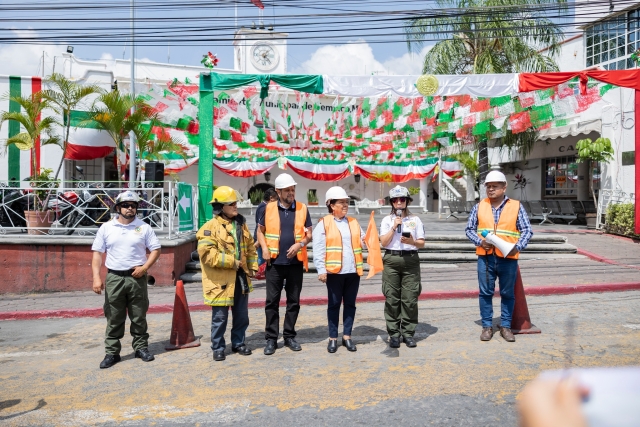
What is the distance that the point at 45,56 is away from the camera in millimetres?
21328

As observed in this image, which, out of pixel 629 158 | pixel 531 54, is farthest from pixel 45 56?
pixel 629 158

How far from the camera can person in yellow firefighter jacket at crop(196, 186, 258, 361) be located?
5.55 m

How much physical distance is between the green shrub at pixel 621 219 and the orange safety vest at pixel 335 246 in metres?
11.1

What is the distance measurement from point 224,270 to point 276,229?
0.70 m

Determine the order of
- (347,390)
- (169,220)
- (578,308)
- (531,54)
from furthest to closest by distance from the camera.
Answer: (531,54), (169,220), (578,308), (347,390)

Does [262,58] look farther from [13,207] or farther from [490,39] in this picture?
[13,207]

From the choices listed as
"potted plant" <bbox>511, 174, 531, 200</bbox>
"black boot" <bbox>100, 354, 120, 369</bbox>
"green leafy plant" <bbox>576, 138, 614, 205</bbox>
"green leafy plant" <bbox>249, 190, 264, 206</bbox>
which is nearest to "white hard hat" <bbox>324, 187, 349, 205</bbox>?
"black boot" <bbox>100, 354, 120, 369</bbox>

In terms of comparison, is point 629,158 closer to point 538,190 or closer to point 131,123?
point 538,190

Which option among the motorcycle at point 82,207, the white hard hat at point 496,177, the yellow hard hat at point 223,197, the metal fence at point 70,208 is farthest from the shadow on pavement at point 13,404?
the motorcycle at point 82,207

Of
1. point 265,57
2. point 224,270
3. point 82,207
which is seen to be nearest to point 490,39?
point 82,207

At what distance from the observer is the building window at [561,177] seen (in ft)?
67.2

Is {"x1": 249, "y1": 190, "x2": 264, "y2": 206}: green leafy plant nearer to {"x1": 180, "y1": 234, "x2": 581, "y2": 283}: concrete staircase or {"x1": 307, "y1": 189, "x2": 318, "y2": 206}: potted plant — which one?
{"x1": 307, "y1": 189, "x2": 318, "y2": 206}: potted plant

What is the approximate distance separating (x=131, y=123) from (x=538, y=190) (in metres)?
16.1

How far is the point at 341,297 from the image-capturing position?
5863 mm
